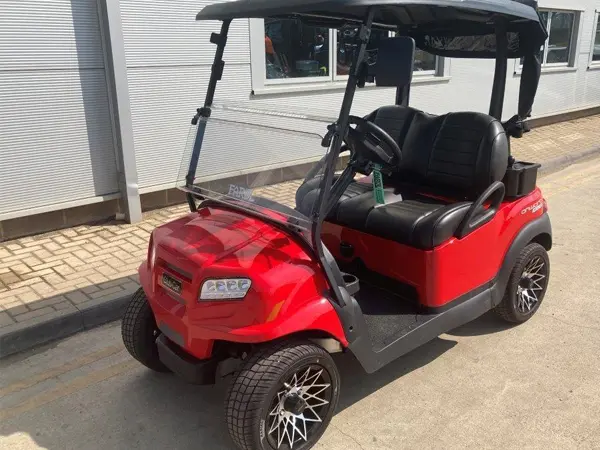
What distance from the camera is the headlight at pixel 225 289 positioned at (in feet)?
7.70

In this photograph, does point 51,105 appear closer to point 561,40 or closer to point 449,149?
point 449,149

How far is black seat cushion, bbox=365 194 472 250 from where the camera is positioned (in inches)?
116

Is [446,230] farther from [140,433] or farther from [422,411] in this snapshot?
[140,433]

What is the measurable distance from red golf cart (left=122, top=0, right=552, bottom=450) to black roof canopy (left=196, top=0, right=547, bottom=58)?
0.04 ft

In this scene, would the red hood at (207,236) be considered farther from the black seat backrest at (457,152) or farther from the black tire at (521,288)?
the black tire at (521,288)

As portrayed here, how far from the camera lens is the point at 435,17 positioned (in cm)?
326

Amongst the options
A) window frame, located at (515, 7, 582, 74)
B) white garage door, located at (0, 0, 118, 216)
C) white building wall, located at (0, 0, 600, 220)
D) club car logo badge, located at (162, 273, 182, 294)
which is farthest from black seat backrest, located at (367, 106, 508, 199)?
window frame, located at (515, 7, 582, 74)

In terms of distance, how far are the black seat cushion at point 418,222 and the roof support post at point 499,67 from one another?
84cm

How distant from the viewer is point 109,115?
5172 mm

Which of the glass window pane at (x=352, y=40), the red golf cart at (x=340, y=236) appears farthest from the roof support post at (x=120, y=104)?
the red golf cart at (x=340, y=236)

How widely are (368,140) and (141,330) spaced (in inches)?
59.4

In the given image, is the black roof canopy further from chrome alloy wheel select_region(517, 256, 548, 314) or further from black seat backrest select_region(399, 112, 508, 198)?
chrome alloy wheel select_region(517, 256, 548, 314)

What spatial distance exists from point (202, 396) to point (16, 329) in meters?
1.35

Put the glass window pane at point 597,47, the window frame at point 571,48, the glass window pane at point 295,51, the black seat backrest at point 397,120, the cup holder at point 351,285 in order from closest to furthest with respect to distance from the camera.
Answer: the cup holder at point 351,285
the black seat backrest at point 397,120
the glass window pane at point 295,51
the window frame at point 571,48
the glass window pane at point 597,47
